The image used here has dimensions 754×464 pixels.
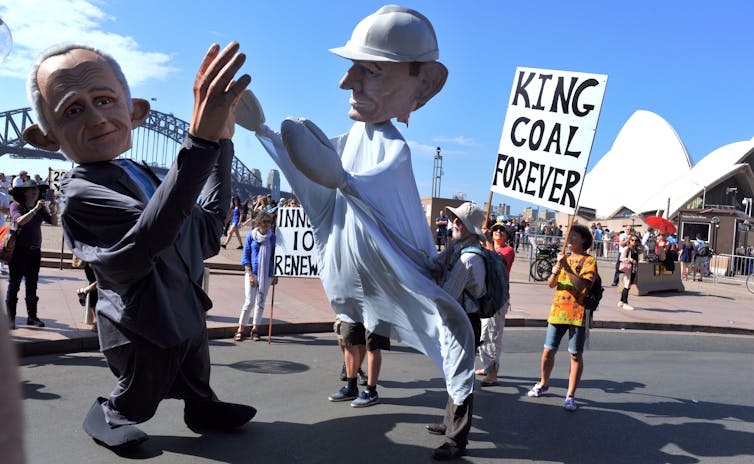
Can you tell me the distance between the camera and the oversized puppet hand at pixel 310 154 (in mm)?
2697

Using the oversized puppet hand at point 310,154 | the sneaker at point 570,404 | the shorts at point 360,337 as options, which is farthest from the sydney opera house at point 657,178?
the oversized puppet hand at point 310,154

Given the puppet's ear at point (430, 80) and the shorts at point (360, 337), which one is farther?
the shorts at point (360, 337)

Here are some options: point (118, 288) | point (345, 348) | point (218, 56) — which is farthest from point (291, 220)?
point (218, 56)

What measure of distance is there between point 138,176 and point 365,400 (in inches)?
95.5

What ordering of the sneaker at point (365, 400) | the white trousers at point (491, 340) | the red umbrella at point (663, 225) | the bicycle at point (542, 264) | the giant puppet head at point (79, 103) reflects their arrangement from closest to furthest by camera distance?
the giant puppet head at point (79, 103) < the sneaker at point (365, 400) < the white trousers at point (491, 340) < the bicycle at point (542, 264) < the red umbrella at point (663, 225)

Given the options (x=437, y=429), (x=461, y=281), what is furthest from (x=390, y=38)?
(x=437, y=429)

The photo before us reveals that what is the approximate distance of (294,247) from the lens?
20.9 ft

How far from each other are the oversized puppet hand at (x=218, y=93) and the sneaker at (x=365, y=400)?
114 inches

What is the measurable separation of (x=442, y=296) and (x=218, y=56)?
1728mm

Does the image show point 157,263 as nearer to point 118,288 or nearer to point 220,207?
point 118,288

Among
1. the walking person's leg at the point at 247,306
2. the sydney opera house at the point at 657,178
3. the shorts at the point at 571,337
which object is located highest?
the sydney opera house at the point at 657,178

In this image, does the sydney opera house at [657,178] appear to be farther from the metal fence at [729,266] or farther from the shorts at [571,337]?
the shorts at [571,337]

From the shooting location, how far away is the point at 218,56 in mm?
1980

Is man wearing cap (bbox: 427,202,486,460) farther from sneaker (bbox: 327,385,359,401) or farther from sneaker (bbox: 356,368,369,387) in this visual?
sneaker (bbox: 356,368,369,387)
